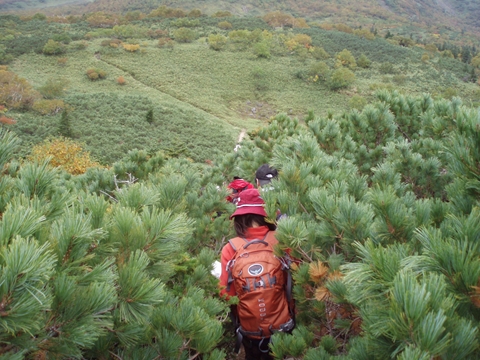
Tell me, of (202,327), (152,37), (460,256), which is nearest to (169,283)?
(202,327)

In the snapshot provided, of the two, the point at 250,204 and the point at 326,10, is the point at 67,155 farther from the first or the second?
the point at 326,10

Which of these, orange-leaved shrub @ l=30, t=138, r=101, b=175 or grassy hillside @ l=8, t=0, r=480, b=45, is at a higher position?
orange-leaved shrub @ l=30, t=138, r=101, b=175

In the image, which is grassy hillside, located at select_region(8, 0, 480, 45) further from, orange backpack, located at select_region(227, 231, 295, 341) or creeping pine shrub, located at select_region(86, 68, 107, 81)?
orange backpack, located at select_region(227, 231, 295, 341)

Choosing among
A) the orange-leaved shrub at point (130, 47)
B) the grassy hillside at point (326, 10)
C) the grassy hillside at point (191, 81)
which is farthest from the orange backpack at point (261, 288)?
the grassy hillside at point (326, 10)

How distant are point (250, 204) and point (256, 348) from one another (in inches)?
36.3

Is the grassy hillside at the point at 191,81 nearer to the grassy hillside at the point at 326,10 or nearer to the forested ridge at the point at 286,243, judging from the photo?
the forested ridge at the point at 286,243

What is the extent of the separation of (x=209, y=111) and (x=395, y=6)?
131152mm

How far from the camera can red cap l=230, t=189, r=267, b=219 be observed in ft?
6.82

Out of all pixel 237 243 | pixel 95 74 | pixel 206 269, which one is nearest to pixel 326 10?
pixel 95 74

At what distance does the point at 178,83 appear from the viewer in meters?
36.4

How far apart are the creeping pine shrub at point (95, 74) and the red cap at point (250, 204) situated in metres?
35.1

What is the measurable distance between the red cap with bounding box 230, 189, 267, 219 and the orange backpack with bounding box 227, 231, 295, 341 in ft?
0.58

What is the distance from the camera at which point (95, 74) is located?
3272 cm

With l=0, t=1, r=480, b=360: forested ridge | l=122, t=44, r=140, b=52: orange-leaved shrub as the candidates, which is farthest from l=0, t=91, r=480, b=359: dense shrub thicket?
l=122, t=44, r=140, b=52: orange-leaved shrub
